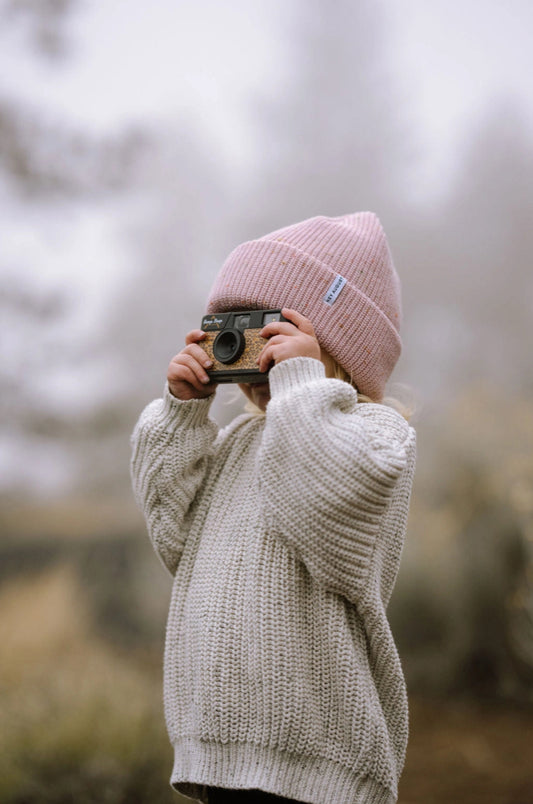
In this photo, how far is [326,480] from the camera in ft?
2.19

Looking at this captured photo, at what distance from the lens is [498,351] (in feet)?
6.19

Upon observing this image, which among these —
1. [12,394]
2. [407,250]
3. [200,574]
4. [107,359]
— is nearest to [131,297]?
[107,359]

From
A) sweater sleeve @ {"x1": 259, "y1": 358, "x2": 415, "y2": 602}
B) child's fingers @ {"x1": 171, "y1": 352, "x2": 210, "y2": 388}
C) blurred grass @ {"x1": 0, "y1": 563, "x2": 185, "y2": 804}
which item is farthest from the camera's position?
blurred grass @ {"x1": 0, "y1": 563, "x2": 185, "y2": 804}

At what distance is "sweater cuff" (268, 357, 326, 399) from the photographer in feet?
2.36

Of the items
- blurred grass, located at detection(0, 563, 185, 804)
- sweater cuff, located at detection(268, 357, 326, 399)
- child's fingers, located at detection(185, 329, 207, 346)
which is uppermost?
sweater cuff, located at detection(268, 357, 326, 399)

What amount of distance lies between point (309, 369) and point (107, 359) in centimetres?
123

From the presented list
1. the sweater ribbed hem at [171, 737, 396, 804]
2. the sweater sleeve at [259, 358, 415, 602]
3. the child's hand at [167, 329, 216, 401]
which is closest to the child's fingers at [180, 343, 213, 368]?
the child's hand at [167, 329, 216, 401]

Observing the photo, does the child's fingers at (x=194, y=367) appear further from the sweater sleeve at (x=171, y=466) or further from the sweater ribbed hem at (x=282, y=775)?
the sweater ribbed hem at (x=282, y=775)

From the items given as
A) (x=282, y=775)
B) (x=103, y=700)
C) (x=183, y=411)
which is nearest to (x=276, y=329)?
(x=183, y=411)

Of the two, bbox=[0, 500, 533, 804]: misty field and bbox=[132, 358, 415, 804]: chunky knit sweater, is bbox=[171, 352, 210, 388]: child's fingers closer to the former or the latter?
bbox=[132, 358, 415, 804]: chunky knit sweater

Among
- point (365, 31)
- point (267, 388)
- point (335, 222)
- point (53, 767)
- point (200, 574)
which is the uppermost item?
point (365, 31)

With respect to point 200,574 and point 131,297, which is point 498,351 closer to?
point 131,297

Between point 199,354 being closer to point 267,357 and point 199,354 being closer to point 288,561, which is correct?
point 267,357

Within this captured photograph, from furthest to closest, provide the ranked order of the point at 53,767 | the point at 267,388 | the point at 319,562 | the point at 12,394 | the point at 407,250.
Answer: the point at 407,250 < the point at 12,394 < the point at 53,767 < the point at 267,388 < the point at 319,562
